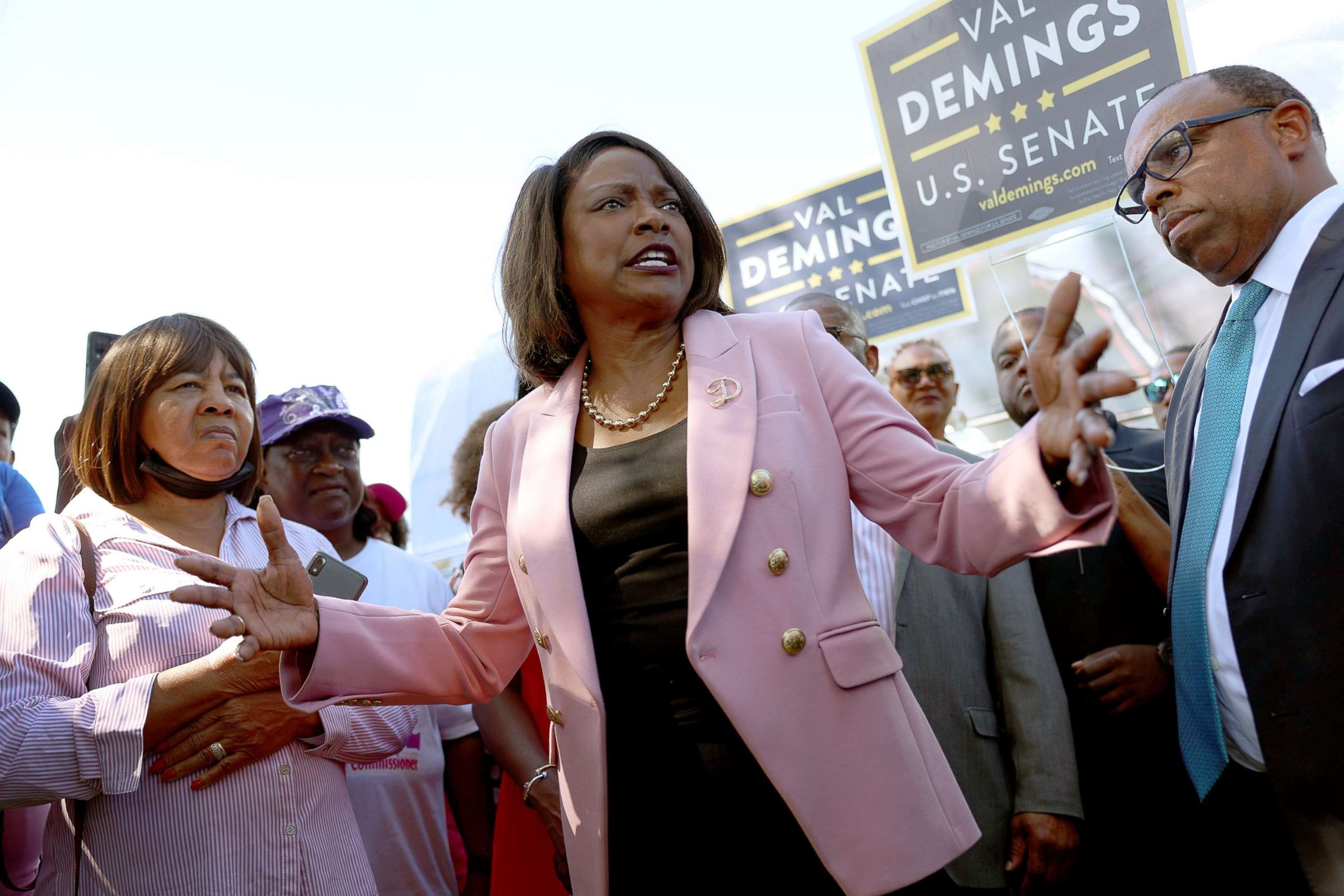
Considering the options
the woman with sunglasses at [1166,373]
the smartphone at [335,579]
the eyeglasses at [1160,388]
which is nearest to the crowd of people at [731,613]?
the smartphone at [335,579]

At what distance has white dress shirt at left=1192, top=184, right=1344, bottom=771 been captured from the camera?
2461 millimetres

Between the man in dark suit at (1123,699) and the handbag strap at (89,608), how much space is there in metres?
2.90

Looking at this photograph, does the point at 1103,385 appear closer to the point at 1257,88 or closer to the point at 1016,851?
the point at 1016,851

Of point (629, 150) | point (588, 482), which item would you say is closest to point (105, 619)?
point (588, 482)

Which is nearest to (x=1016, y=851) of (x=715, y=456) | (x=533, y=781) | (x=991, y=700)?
(x=991, y=700)

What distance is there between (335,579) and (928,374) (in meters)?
3.12

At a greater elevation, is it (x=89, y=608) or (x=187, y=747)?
(x=89, y=608)

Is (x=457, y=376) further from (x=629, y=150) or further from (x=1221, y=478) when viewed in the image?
(x=1221, y=478)

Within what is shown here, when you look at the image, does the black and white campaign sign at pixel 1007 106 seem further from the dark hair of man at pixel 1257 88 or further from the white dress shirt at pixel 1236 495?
the white dress shirt at pixel 1236 495

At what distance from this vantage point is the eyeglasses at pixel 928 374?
4789 millimetres

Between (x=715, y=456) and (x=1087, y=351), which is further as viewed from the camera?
(x=715, y=456)

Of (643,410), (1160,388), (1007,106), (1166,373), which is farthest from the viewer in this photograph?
(1007,106)

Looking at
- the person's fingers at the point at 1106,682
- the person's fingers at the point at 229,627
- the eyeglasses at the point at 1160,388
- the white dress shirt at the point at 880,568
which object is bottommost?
the person's fingers at the point at 1106,682

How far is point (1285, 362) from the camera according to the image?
2.42 meters
